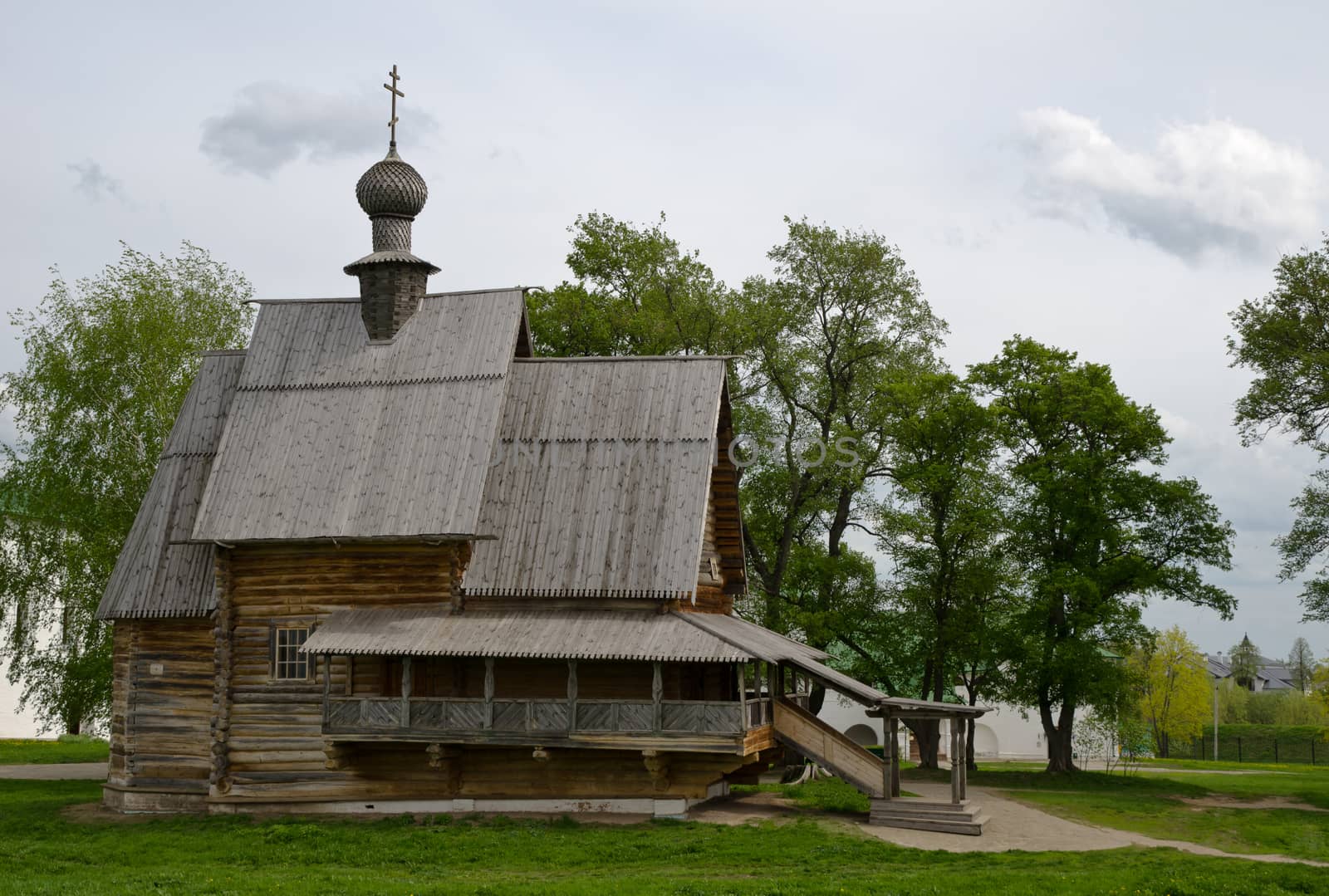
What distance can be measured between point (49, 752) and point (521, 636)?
22.8 meters

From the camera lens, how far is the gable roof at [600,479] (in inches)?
945

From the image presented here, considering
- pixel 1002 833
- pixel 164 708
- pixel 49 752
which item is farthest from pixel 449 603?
pixel 49 752

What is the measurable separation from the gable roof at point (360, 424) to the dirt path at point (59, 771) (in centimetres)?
1118

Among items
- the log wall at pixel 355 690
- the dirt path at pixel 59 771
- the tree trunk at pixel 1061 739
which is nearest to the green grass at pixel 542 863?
the log wall at pixel 355 690

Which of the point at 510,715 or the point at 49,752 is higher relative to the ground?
the point at 510,715

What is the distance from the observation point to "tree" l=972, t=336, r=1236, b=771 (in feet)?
110

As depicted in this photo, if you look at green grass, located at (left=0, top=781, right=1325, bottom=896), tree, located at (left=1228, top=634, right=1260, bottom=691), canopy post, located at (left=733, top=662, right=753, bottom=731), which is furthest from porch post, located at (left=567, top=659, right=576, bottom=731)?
tree, located at (left=1228, top=634, right=1260, bottom=691)

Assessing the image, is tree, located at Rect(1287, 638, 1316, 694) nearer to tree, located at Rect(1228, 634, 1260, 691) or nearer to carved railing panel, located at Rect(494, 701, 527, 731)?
tree, located at Rect(1228, 634, 1260, 691)

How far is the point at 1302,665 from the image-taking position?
112562mm

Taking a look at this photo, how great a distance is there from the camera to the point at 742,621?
27.9 m

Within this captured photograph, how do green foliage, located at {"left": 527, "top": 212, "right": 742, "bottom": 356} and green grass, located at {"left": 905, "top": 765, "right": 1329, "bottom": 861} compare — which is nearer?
green grass, located at {"left": 905, "top": 765, "right": 1329, "bottom": 861}

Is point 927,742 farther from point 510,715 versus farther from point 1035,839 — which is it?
point 510,715

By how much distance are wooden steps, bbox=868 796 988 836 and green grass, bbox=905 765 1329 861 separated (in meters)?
3.76

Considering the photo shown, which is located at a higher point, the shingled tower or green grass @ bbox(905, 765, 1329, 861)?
the shingled tower
